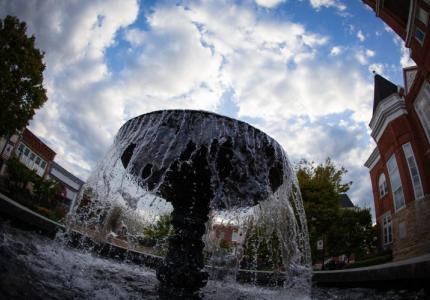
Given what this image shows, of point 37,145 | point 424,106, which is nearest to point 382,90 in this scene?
point 424,106

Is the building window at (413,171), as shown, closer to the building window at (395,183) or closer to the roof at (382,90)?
the building window at (395,183)

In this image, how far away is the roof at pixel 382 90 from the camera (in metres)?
20.9

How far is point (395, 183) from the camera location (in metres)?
19.7

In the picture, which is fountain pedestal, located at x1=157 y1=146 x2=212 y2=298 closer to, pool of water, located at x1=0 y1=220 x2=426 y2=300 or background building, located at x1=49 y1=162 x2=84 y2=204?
pool of water, located at x1=0 y1=220 x2=426 y2=300

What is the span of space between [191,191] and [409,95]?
63.1ft

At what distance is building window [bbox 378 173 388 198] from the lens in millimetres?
22569

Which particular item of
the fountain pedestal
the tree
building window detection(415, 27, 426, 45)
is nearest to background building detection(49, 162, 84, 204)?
the tree

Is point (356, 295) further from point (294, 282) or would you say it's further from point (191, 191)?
point (191, 191)

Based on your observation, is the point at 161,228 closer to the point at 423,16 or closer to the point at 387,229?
the point at 387,229

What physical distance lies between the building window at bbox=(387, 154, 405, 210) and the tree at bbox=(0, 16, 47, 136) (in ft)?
79.5

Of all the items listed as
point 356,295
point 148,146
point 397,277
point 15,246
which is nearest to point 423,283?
point 397,277

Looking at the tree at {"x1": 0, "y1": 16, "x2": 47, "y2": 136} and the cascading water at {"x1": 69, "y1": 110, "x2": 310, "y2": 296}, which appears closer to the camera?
the cascading water at {"x1": 69, "y1": 110, "x2": 310, "y2": 296}

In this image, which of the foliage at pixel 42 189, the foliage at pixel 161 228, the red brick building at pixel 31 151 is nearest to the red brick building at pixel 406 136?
the foliage at pixel 161 228

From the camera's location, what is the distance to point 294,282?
477 cm
